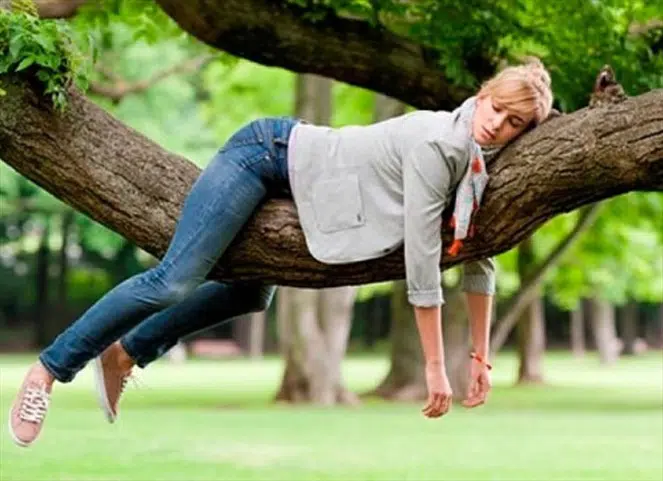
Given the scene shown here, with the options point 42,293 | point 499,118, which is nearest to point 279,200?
point 499,118

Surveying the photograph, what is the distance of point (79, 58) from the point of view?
684 centimetres

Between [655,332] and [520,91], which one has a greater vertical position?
[520,91]

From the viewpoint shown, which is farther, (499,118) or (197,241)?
(197,241)

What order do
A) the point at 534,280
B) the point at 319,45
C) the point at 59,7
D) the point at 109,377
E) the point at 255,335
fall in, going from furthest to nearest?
the point at 255,335 → the point at 534,280 → the point at 59,7 → the point at 319,45 → the point at 109,377

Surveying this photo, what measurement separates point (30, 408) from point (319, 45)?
3637 millimetres

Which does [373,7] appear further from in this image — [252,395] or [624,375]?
[624,375]

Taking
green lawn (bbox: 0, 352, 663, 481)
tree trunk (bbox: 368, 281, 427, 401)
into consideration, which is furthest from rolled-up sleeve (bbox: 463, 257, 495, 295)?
tree trunk (bbox: 368, 281, 427, 401)

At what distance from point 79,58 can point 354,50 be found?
9.90 feet

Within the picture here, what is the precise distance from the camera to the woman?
6180 millimetres

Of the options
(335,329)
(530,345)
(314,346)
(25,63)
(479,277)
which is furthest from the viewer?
(530,345)

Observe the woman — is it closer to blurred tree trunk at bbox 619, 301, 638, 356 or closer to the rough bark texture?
the rough bark texture

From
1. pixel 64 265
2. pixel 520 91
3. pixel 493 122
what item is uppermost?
pixel 520 91

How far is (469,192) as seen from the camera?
20.4 feet

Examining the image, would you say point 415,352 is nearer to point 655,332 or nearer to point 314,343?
point 314,343
